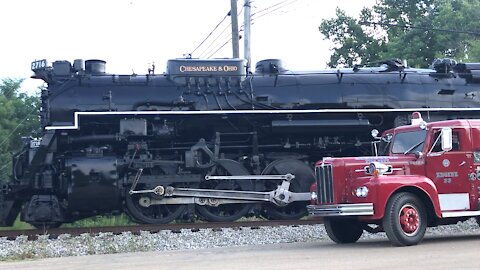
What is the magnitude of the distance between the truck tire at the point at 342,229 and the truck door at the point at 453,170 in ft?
5.26

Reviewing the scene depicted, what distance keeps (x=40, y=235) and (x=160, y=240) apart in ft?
8.11

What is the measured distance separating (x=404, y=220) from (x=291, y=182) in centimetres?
463

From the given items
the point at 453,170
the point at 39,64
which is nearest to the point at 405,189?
the point at 453,170

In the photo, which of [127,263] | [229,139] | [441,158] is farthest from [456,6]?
[127,263]

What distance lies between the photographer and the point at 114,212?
613 inches

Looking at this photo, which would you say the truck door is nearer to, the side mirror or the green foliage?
the side mirror

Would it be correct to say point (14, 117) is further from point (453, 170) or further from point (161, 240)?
point (453, 170)

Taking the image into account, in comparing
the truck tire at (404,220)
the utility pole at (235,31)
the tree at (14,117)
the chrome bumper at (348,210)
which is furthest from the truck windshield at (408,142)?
the tree at (14,117)

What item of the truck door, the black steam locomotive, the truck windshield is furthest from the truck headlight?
the black steam locomotive

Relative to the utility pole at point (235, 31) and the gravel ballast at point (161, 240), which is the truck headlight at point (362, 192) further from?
the utility pole at point (235, 31)

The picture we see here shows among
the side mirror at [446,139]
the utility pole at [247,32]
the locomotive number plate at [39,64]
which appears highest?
the utility pole at [247,32]

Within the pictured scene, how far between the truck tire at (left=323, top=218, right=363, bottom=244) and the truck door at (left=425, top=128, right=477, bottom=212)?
160 centimetres

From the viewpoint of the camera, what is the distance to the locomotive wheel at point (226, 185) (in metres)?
15.6

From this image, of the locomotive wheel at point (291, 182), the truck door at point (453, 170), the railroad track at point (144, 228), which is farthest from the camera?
the locomotive wheel at point (291, 182)
